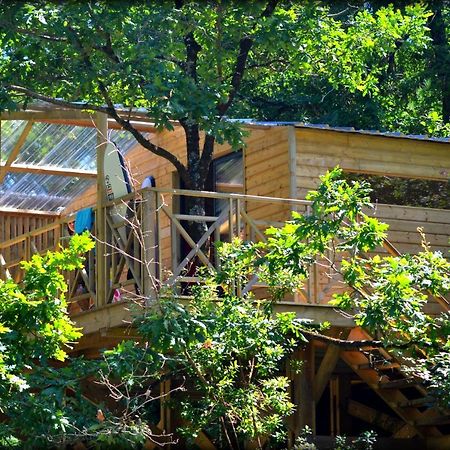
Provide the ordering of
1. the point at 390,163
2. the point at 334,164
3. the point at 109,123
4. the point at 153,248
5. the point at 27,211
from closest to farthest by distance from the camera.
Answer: the point at 153,248
the point at 334,164
the point at 109,123
the point at 390,163
the point at 27,211

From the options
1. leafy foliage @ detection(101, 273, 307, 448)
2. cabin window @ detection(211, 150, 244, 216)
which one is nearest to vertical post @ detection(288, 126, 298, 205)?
cabin window @ detection(211, 150, 244, 216)

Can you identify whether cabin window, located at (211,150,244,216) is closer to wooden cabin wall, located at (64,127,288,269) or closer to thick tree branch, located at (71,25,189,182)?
wooden cabin wall, located at (64,127,288,269)

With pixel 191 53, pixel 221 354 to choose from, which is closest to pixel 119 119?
pixel 191 53

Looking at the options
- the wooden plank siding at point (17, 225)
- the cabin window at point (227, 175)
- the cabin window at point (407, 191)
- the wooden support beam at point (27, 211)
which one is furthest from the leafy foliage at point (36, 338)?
the wooden plank siding at point (17, 225)

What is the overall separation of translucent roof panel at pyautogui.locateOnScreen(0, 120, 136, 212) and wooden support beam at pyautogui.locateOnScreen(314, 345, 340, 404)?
3.94m

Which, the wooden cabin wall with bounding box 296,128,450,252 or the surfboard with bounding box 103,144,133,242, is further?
the wooden cabin wall with bounding box 296,128,450,252

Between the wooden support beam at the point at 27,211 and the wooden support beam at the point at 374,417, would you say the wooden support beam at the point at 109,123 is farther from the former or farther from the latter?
the wooden support beam at the point at 374,417

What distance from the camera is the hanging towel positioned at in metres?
13.8

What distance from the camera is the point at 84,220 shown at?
1380 centimetres

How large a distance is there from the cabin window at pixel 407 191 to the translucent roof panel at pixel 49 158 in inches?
135

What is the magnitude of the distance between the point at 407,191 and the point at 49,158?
5.29 meters

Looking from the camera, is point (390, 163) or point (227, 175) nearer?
point (390, 163)

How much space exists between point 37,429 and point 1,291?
1.18 m

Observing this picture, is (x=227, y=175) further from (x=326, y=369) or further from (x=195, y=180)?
(x=326, y=369)
